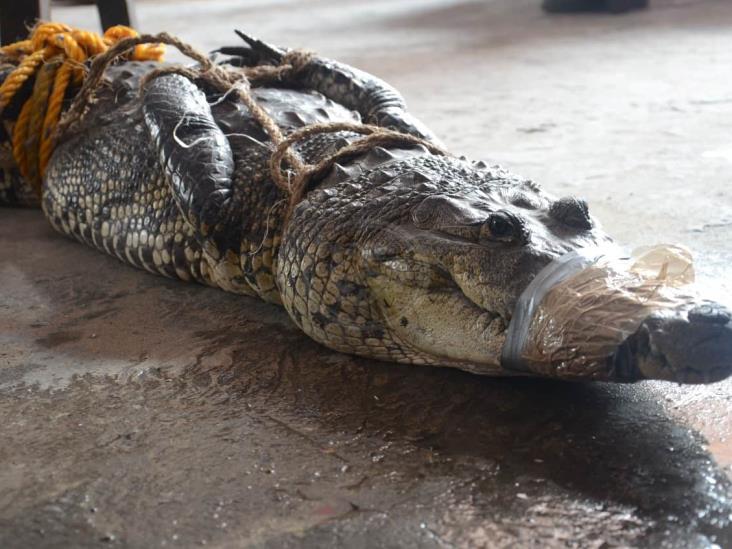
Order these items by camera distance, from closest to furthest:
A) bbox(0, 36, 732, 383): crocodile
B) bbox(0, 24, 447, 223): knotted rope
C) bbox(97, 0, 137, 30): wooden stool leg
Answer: bbox(0, 36, 732, 383): crocodile
bbox(0, 24, 447, 223): knotted rope
bbox(97, 0, 137, 30): wooden stool leg

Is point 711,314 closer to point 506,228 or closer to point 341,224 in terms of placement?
point 506,228

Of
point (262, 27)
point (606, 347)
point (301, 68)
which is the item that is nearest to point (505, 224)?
point (606, 347)

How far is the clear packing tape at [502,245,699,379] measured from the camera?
2.01 meters

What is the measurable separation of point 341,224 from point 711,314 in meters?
0.96

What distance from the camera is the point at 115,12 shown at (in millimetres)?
5871

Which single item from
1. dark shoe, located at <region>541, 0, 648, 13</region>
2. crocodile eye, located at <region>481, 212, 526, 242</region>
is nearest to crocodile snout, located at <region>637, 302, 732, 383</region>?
crocodile eye, located at <region>481, 212, 526, 242</region>

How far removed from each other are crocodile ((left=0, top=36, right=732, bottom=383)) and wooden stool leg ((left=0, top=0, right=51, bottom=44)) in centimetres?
185

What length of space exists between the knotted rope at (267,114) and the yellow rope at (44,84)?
33 mm

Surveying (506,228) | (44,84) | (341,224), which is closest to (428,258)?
(506,228)

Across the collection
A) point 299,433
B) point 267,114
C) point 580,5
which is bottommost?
point 299,433

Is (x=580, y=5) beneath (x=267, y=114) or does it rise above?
beneath

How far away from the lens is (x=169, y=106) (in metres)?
3.29

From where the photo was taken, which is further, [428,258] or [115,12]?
[115,12]

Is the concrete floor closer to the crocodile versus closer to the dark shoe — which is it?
the crocodile
